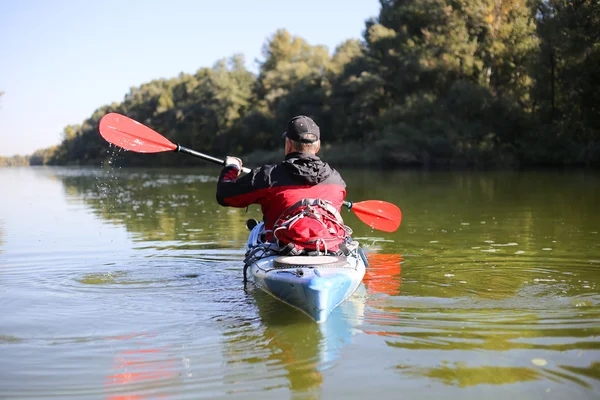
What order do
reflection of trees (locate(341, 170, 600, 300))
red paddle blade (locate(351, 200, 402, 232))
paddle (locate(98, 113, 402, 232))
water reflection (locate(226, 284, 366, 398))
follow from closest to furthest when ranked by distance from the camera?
water reflection (locate(226, 284, 366, 398)) < reflection of trees (locate(341, 170, 600, 300)) < paddle (locate(98, 113, 402, 232)) < red paddle blade (locate(351, 200, 402, 232))

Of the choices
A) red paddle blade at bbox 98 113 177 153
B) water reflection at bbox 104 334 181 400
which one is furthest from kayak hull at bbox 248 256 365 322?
red paddle blade at bbox 98 113 177 153

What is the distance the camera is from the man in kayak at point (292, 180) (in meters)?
5.40

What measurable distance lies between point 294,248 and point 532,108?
1297 inches

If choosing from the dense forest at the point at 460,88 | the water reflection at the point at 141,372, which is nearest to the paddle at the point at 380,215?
the water reflection at the point at 141,372

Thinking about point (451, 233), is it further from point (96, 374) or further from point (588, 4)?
point (588, 4)

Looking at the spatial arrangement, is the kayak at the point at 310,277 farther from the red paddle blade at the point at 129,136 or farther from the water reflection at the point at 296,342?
the red paddle blade at the point at 129,136

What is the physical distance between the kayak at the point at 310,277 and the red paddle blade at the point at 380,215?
2.22 m

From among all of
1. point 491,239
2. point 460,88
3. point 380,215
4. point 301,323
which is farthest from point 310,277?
point 460,88

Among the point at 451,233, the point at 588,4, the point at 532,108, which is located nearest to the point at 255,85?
the point at 532,108

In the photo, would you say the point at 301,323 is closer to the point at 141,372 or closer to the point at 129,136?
the point at 141,372

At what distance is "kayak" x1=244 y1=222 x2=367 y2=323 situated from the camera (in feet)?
15.6

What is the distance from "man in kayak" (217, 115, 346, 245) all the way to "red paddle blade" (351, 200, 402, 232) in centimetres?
241

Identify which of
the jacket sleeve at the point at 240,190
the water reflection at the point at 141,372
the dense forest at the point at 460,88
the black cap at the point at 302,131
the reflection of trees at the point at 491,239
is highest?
the dense forest at the point at 460,88

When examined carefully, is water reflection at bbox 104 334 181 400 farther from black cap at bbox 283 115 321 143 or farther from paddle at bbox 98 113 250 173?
paddle at bbox 98 113 250 173
